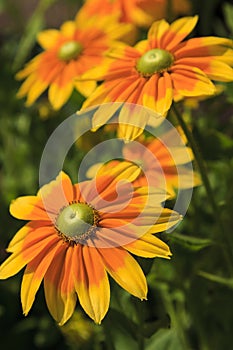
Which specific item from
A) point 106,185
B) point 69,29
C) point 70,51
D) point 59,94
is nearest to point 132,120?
point 106,185

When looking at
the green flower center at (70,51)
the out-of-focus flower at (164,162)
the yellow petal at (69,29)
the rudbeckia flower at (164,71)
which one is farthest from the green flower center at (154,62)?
the yellow petal at (69,29)

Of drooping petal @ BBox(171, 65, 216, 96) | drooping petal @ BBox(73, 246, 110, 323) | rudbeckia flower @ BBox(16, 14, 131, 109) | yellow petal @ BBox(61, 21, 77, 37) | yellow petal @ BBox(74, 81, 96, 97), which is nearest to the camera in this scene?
drooping petal @ BBox(73, 246, 110, 323)

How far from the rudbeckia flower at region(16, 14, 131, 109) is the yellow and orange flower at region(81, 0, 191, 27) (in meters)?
0.09

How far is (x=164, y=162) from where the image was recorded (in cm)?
116

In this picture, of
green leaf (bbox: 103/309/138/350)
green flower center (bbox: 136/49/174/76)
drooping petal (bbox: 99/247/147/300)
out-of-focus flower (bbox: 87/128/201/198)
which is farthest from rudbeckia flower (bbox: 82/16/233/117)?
green leaf (bbox: 103/309/138/350)

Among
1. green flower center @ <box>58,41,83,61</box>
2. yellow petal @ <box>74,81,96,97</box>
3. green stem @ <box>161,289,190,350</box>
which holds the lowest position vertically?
green stem @ <box>161,289,190,350</box>

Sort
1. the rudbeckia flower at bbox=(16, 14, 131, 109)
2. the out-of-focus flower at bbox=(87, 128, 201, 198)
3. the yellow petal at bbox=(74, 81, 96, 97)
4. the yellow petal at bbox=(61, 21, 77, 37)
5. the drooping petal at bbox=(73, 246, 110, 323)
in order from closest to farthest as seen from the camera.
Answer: the drooping petal at bbox=(73, 246, 110, 323), the out-of-focus flower at bbox=(87, 128, 201, 198), the yellow petal at bbox=(74, 81, 96, 97), the rudbeckia flower at bbox=(16, 14, 131, 109), the yellow petal at bbox=(61, 21, 77, 37)

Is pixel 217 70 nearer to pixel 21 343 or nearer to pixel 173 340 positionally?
pixel 173 340

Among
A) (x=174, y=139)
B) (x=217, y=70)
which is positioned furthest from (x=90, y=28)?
(x=217, y=70)

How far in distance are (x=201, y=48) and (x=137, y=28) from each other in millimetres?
625

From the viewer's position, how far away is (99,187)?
1.00 m

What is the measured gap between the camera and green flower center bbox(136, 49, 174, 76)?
1050 millimetres

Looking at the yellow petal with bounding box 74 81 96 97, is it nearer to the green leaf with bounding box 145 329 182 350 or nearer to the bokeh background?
the bokeh background

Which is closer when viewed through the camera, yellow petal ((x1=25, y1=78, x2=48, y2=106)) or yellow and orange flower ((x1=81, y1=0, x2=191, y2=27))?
yellow petal ((x1=25, y1=78, x2=48, y2=106))
